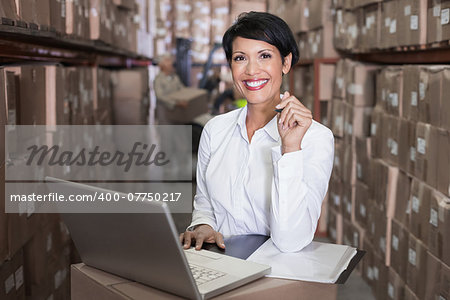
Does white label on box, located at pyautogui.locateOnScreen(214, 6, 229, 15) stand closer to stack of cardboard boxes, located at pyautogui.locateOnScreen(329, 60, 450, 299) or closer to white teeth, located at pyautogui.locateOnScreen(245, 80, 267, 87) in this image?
stack of cardboard boxes, located at pyautogui.locateOnScreen(329, 60, 450, 299)

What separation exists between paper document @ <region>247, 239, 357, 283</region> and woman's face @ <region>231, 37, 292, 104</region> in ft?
→ 1.86

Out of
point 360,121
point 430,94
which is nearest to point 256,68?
point 430,94

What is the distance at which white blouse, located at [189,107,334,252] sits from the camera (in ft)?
5.61

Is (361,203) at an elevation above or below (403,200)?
below

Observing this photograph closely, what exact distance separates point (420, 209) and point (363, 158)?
1.15 metres

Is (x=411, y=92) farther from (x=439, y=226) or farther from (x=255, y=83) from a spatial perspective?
(x=255, y=83)

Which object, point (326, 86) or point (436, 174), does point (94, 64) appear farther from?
point (436, 174)

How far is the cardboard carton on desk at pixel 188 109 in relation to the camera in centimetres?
838

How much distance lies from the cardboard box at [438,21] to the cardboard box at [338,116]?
5.29 ft

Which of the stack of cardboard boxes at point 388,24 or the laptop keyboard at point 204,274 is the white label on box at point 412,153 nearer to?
the stack of cardboard boxes at point 388,24

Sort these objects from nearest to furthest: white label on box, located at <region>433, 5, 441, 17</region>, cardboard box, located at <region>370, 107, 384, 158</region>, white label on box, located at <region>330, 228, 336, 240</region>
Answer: white label on box, located at <region>433, 5, 441, 17</region>, cardboard box, located at <region>370, 107, 384, 158</region>, white label on box, located at <region>330, 228, 336, 240</region>

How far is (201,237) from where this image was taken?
1.76 m

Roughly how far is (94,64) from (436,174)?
368cm

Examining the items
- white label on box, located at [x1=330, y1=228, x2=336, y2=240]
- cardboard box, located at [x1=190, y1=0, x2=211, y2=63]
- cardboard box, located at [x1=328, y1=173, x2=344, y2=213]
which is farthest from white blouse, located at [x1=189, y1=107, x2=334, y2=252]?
cardboard box, located at [x1=190, y1=0, x2=211, y2=63]
